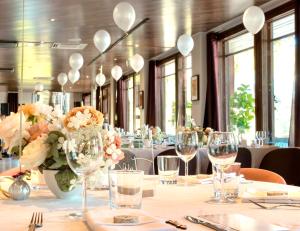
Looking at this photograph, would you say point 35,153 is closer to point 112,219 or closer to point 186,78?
point 112,219

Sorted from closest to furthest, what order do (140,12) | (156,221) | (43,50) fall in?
1. (156,221)
2. (140,12)
3. (43,50)

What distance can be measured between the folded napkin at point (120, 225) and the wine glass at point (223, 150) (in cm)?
50

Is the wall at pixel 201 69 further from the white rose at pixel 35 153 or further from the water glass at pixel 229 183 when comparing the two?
the white rose at pixel 35 153

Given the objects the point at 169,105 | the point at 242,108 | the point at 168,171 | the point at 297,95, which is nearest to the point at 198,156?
the point at 297,95

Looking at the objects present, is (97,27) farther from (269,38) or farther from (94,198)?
(94,198)

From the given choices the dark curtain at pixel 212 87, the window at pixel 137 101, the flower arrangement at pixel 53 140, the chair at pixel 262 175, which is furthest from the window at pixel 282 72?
the window at pixel 137 101

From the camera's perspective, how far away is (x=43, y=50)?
12.3 metres

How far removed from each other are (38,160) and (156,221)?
24.0 inches

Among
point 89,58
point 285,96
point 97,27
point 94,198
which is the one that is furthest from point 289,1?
point 89,58

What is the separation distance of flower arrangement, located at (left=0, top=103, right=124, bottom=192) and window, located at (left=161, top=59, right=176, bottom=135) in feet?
37.4

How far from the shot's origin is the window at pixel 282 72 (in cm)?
746

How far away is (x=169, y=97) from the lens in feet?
45.0

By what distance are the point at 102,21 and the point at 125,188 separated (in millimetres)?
7890

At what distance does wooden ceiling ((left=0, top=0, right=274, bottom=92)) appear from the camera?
7.71 meters
